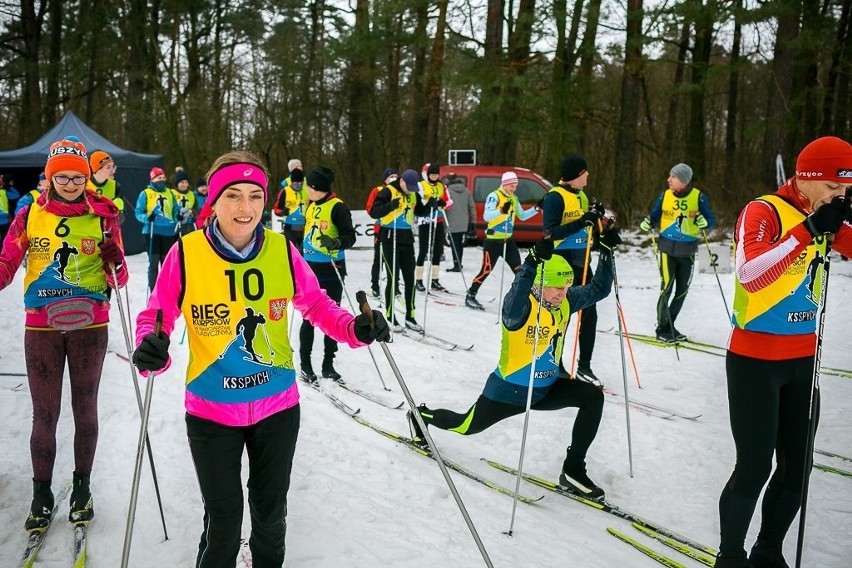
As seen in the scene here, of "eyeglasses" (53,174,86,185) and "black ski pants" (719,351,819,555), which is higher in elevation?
"eyeglasses" (53,174,86,185)

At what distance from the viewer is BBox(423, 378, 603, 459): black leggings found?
4.06 meters

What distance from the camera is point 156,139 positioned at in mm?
22031

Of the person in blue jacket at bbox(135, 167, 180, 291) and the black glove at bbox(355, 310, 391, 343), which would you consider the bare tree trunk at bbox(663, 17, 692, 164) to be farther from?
the black glove at bbox(355, 310, 391, 343)

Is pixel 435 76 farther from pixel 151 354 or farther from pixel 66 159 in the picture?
pixel 151 354

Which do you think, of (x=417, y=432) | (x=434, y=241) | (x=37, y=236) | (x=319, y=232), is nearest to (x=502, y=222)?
(x=434, y=241)

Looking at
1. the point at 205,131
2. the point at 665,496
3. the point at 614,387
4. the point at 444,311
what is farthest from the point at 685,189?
the point at 205,131

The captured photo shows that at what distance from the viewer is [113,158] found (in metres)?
14.3

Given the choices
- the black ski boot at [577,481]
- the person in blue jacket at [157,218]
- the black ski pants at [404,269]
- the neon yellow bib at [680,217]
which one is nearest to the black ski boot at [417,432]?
the black ski boot at [577,481]

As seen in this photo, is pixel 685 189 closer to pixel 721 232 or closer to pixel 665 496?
pixel 665 496

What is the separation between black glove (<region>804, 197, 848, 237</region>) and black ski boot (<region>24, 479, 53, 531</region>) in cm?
395

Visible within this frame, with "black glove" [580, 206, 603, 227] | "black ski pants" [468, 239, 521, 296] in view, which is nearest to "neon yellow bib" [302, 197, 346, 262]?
"black glove" [580, 206, 603, 227]

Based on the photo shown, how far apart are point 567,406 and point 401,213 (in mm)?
4771

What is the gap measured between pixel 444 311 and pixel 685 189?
3.71m

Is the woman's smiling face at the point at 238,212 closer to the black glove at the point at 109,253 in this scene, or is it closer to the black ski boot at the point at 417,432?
the black glove at the point at 109,253
